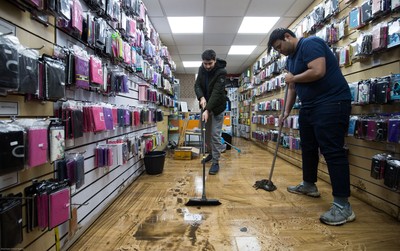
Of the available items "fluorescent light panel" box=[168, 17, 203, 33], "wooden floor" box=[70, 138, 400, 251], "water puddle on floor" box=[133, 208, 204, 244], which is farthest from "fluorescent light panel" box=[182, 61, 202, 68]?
"water puddle on floor" box=[133, 208, 204, 244]

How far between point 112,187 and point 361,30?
290cm

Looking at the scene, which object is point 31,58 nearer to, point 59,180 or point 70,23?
point 70,23

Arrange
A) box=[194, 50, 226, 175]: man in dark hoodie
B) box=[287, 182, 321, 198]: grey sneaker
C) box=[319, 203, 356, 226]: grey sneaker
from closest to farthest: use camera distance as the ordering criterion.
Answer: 1. box=[319, 203, 356, 226]: grey sneaker
2. box=[287, 182, 321, 198]: grey sneaker
3. box=[194, 50, 226, 175]: man in dark hoodie

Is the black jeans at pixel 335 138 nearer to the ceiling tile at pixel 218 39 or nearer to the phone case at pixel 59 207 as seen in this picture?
the phone case at pixel 59 207

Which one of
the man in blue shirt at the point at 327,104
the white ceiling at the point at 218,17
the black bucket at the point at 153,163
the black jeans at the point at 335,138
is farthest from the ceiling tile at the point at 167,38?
the black jeans at the point at 335,138

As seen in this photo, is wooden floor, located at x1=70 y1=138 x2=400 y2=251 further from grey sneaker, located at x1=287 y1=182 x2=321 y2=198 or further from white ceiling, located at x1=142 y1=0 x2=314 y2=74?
white ceiling, located at x1=142 y1=0 x2=314 y2=74

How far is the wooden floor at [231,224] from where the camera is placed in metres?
1.41

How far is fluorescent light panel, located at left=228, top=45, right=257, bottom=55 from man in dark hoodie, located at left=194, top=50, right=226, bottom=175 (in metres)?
3.27

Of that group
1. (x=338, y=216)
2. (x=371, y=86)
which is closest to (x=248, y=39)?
(x=371, y=86)

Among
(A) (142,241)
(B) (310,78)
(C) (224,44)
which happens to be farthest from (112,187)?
(C) (224,44)

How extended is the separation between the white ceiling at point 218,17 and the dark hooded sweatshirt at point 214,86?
1.36m

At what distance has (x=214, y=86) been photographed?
10.1 feet

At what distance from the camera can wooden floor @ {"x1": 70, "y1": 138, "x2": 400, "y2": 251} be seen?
1.41 metres

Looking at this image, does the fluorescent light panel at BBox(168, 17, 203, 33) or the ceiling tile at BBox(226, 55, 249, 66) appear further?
the ceiling tile at BBox(226, 55, 249, 66)
